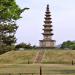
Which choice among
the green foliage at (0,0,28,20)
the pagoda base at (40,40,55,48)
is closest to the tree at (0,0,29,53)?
the green foliage at (0,0,28,20)

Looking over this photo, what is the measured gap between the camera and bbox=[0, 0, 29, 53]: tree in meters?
33.0

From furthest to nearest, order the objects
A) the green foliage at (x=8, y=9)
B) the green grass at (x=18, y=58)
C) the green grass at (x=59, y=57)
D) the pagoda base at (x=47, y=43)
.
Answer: the pagoda base at (x=47, y=43) < the green grass at (x=18, y=58) < the green grass at (x=59, y=57) < the green foliage at (x=8, y=9)

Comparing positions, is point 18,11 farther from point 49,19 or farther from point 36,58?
point 49,19

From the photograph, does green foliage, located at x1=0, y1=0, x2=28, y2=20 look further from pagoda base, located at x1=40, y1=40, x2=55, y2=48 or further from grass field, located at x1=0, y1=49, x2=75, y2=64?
pagoda base, located at x1=40, y1=40, x2=55, y2=48

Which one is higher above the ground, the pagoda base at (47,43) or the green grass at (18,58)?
the pagoda base at (47,43)

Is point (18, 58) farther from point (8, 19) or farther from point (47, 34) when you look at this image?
point (47, 34)

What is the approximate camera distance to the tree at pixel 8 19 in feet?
108

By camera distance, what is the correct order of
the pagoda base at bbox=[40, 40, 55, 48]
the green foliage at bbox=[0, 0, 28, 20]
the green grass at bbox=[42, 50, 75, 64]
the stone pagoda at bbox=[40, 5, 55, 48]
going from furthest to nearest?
the stone pagoda at bbox=[40, 5, 55, 48], the pagoda base at bbox=[40, 40, 55, 48], the green grass at bbox=[42, 50, 75, 64], the green foliage at bbox=[0, 0, 28, 20]

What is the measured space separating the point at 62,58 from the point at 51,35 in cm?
4859

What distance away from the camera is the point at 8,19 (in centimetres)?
3788

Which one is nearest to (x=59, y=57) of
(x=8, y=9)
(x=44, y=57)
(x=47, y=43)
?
(x=44, y=57)

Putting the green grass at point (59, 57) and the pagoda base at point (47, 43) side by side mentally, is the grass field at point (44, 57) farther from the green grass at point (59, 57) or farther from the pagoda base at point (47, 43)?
the pagoda base at point (47, 43)

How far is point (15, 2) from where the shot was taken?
111ft

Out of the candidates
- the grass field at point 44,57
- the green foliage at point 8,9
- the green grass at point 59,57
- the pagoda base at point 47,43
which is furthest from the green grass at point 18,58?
the pagoda base at point 47,43
